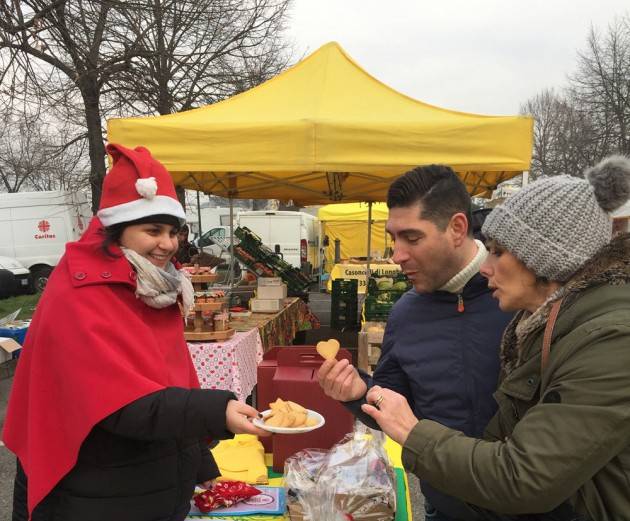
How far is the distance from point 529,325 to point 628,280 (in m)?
0.22

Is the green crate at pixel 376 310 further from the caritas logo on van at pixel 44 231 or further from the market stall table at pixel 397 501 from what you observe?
the caritas logo on van at pixel 44 231

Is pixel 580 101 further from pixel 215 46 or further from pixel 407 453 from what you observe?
pixel 407 453

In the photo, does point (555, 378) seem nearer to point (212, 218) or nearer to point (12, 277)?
point (12, 277)

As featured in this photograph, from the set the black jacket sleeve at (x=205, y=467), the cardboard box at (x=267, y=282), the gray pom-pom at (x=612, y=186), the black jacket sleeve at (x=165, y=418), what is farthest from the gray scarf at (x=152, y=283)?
the cardboard box at (x=267, y=282)

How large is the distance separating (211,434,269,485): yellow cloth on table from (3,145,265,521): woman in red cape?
0.51 m

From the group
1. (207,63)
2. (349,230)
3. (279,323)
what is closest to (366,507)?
(279,323)

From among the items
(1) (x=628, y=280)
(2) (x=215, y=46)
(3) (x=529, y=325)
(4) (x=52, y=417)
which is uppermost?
(2) (x=215, y=46)

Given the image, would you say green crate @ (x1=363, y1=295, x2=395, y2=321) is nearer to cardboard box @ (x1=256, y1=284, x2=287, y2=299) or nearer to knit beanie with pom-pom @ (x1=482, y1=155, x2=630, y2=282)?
cardboard box @ (x1=256, y1=284, x2=287, y2=299)

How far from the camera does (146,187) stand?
5.12 ft

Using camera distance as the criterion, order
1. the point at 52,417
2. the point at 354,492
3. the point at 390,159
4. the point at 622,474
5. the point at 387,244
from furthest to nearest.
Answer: the point at 387,244
the point at 390,159
the point at 354,492
the point at 52,417
the point at 622,474

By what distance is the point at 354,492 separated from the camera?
63.2 inches

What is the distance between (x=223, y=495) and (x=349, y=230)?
53.5 feet

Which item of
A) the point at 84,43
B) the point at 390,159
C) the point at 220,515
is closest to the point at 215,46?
the point at 84,43

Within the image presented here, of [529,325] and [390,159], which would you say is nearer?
[529,325]
